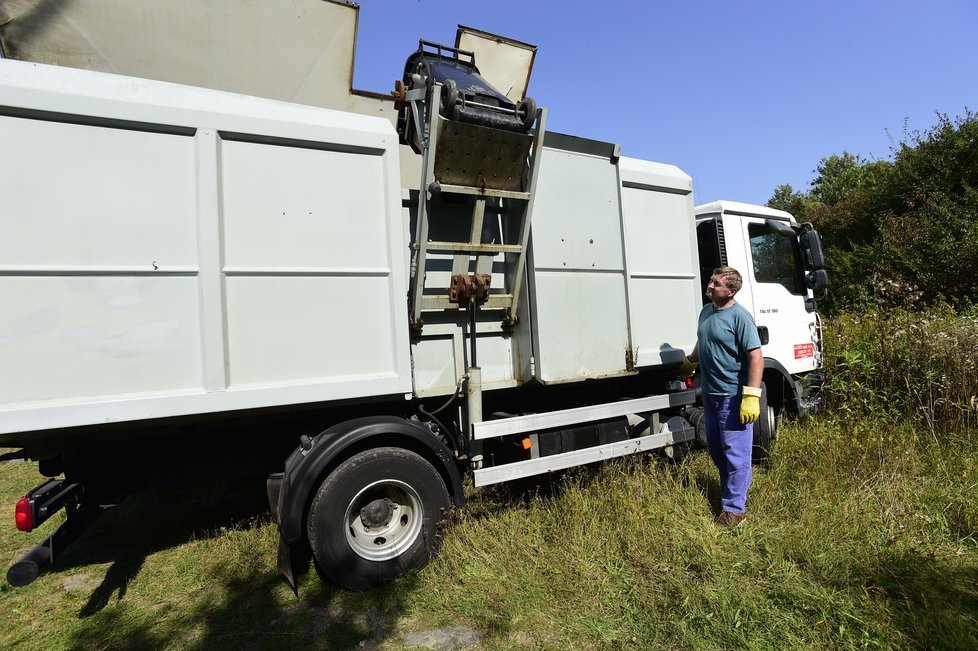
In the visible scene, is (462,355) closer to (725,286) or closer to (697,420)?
(725,286)

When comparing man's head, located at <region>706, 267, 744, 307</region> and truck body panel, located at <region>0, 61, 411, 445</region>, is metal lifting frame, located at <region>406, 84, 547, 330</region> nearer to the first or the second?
truck body panel, located at <region>0, 61, 411, 445</region>

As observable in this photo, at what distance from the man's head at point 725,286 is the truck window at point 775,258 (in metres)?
1.63

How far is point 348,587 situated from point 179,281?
1841 mm

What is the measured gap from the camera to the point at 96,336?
2.46 meters

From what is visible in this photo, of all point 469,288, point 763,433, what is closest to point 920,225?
point 763,433

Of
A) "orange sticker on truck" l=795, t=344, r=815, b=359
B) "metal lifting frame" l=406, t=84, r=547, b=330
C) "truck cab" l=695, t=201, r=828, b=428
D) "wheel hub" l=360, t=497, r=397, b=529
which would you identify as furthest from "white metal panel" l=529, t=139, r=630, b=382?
"orange sticker on truck" l=795, t=344, r=815, b=359

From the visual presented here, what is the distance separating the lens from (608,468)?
13.0ft

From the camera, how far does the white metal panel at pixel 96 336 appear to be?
2330 mm

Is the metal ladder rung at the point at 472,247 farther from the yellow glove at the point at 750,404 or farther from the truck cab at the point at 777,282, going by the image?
the truck cab at the point at 777,282

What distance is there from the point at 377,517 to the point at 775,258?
14.4ft

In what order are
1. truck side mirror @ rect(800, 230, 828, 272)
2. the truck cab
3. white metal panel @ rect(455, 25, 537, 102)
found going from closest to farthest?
white metal panel @ rect(455, 25, 537, 102) → the truck cab → truck side mirror @ rect(800, 230, 828, 272)

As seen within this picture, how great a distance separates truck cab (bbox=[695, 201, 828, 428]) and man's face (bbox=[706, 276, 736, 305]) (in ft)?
4.32

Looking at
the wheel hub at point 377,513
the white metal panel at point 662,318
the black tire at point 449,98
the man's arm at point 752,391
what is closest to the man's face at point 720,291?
the man's arm at point 752,391

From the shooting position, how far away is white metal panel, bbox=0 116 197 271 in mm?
2342
